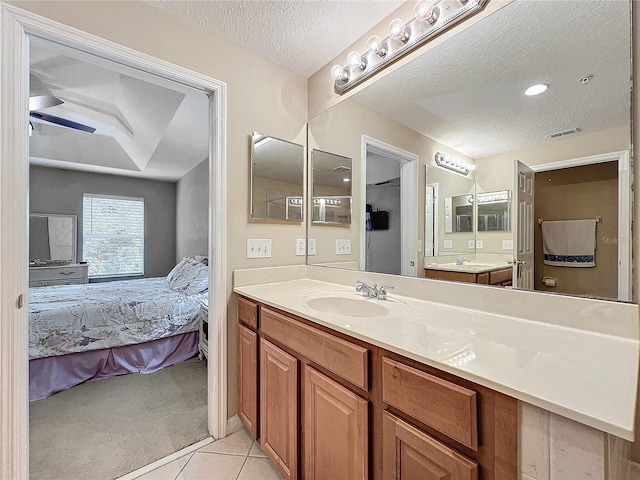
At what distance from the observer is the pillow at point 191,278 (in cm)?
315

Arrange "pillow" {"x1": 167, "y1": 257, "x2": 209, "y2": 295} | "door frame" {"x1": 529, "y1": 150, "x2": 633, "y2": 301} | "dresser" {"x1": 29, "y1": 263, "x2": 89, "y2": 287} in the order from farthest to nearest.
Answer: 1. "dresser" {"x1": 29, "y1": 263, "x2": 89, "y2": 287}
2. "pillow" {"x1": 167, "y1": 257, "x2": 209, "y2": 295}
3. "door frame" {"x1": 529, "y1": 150, "x2": 633, "y2": 301}

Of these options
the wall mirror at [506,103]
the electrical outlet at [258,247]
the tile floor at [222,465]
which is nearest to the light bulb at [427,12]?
the wall mirror at [506,103]

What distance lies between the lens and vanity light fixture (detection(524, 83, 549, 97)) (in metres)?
1.04

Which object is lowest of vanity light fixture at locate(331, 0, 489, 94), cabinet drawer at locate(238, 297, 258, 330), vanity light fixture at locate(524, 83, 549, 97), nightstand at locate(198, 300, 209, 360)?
nightstand at locate(198, 300, 209, 360)

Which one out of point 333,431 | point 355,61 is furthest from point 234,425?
point 355,61

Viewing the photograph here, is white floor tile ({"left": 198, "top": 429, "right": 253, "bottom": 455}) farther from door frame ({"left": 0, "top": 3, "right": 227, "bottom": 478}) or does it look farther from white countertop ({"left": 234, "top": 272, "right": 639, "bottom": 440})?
white countertop ({"left": 234, "top": 272, "right": 639, "bottom": 440})

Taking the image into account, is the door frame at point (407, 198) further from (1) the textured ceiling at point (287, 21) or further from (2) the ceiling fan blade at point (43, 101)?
(2) the ceiling fan blade at point (43, 101)

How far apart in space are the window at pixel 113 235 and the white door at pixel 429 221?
5.29m

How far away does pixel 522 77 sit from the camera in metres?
1.08

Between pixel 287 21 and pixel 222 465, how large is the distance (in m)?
2.39

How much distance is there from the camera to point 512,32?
3.55 feet

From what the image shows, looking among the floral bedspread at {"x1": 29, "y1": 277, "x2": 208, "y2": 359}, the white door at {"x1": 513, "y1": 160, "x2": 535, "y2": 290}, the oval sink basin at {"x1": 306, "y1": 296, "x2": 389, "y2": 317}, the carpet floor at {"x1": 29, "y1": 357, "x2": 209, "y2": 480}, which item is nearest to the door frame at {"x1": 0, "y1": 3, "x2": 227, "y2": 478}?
the carpet floor at {"x1": 29, "y1": 357, "x2": 209, "y2": 480}

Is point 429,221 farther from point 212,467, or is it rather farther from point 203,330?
point 203,330

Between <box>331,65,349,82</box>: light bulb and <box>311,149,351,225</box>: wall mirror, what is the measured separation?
466 millimetres
